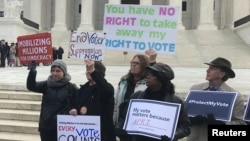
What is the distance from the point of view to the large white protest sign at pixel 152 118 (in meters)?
4.75

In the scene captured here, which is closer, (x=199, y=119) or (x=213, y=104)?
(x=199, y=119)

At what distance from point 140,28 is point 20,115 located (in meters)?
3.40

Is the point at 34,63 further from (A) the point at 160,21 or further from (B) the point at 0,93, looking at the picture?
(B) the point at 0,93

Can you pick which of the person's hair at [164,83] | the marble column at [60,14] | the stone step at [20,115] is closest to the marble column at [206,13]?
the marble column at [60,14]

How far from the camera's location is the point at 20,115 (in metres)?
9.42

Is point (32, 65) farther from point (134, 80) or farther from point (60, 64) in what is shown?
point (134, 80)

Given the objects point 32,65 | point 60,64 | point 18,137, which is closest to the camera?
point 60,64

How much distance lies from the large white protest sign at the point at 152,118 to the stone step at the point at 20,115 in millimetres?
4638

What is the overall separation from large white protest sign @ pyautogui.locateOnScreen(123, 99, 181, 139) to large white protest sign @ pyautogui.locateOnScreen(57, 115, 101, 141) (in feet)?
2.26

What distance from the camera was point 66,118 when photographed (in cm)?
585

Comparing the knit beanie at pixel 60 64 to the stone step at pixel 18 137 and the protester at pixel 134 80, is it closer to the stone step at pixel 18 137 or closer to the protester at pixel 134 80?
the protester at pixel 134 80

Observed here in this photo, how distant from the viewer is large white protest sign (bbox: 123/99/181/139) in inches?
187

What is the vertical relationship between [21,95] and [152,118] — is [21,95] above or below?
below

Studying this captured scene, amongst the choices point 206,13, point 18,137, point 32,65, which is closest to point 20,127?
point 18,137
